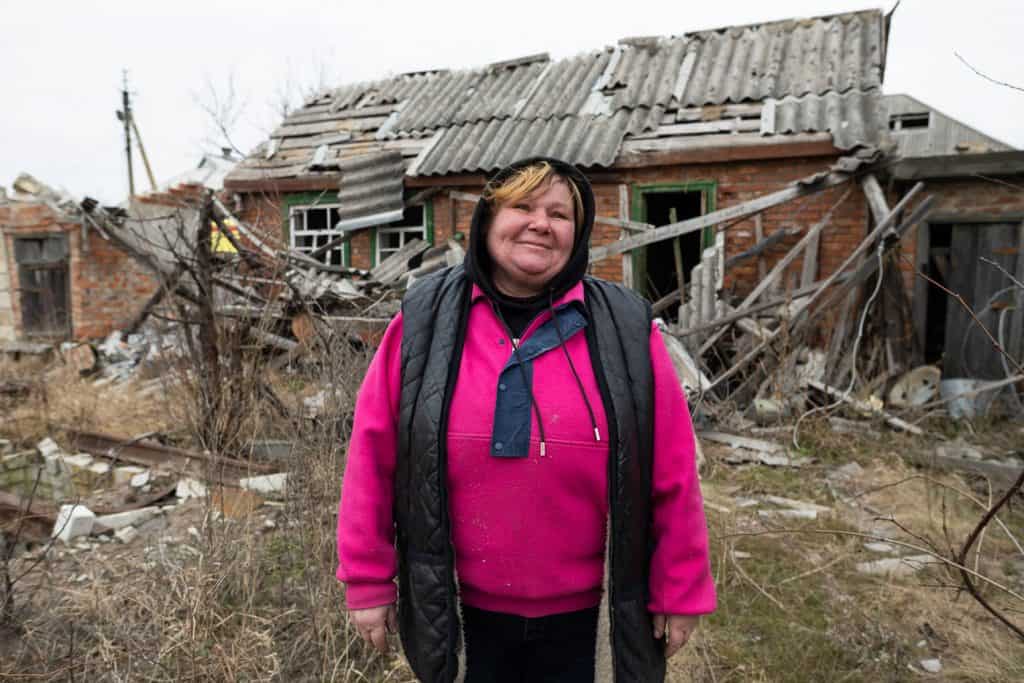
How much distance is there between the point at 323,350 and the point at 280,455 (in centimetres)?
130

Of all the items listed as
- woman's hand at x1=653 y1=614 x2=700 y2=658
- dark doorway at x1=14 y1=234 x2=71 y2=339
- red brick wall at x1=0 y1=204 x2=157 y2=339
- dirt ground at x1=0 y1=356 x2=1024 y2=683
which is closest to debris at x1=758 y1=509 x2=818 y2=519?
dirt ground at x1=0 y1=356 x2=1024 y2=683

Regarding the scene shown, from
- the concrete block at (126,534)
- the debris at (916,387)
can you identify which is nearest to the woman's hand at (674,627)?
the concrete block at (126,534)

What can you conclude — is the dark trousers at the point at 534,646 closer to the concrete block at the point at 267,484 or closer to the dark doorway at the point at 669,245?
the concrete block at the point at 267,484

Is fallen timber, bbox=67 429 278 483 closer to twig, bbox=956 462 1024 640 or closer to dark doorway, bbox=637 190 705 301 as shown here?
twig, bbox=956 462 1024 640

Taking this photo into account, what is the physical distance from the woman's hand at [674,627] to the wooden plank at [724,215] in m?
5.37

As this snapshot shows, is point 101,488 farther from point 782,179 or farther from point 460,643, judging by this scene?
point 782,179

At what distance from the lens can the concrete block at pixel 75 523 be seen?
439 cm

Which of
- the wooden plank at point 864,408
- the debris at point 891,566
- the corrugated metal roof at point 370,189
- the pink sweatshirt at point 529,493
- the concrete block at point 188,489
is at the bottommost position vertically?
the concrete block at point 188,489

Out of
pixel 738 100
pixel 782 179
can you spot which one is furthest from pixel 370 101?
pixel 782 179

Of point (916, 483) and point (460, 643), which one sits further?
point (916, 483)

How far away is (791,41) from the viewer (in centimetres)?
Result: 973

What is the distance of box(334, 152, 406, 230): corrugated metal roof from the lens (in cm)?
1007

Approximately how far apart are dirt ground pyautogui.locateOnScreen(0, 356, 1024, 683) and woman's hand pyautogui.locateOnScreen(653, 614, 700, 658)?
61 centimetres

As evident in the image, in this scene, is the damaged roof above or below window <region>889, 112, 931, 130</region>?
below
